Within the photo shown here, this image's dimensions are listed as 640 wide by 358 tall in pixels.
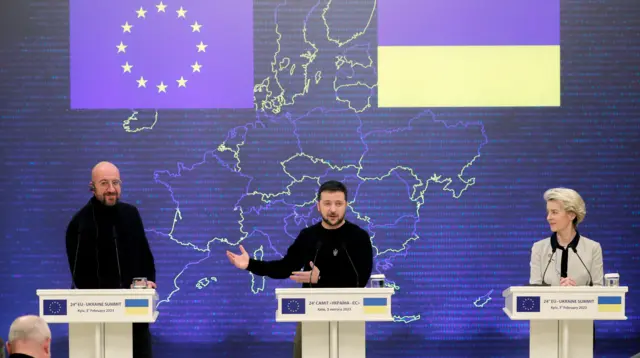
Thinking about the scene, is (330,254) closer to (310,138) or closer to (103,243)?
(103,243)

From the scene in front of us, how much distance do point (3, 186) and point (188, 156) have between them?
1459 millimetres

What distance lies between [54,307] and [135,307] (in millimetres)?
418

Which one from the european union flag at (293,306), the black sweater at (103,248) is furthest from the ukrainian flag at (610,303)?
the black sweater at (103,248)

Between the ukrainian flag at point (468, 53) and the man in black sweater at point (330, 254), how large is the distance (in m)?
1.54

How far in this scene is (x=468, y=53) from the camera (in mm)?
6191

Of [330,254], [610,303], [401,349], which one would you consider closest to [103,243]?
[330,254]

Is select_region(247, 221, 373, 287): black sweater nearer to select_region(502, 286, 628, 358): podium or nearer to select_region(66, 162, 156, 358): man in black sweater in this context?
select_region(66, 162, 156, 358): man in black sweater

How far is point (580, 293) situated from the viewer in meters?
4.22

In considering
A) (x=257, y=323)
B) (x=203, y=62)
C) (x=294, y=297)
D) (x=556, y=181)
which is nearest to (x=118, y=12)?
(x=203, y=62)

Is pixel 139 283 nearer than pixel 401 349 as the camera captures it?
Yes

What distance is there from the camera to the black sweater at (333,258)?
4.80m

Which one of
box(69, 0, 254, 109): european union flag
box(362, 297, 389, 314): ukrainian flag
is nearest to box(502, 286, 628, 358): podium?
box(362, 297, 389, 314): ukrainian flag

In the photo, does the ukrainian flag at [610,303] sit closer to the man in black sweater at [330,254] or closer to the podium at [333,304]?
the podium at [333,304]

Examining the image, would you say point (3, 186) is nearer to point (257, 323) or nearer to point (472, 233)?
point (257, 323)
